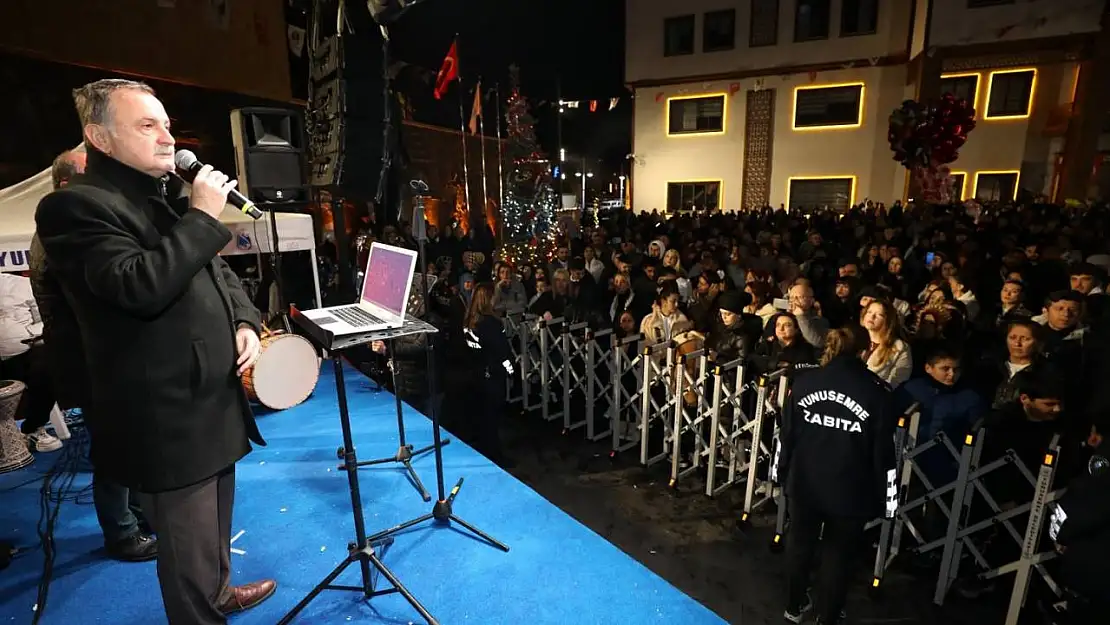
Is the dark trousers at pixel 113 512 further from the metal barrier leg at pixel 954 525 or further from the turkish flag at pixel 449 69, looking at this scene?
the turkish flag at pixel 449 69

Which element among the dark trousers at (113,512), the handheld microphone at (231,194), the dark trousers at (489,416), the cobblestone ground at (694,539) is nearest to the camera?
the handheld microphone at (231,194)

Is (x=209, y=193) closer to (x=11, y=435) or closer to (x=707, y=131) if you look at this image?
(x=11, y=435)

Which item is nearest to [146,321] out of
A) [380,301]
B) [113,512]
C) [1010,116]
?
[380,301]

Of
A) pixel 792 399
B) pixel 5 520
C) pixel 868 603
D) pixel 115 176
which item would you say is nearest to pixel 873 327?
pixel 792 399

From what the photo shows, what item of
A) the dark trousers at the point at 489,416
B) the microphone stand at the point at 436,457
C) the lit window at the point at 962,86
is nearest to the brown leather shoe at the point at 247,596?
the microphone stand at the point at 436,457

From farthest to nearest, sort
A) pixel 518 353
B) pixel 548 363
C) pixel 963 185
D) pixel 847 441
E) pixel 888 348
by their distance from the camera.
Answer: pixel 963 185
pixel 518 353
pixel 548 363
pixel 888 348
pixel 847 441

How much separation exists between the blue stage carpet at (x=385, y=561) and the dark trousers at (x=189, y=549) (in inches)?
31.2

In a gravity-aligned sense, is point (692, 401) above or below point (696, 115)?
below

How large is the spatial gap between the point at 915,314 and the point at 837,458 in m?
3.57

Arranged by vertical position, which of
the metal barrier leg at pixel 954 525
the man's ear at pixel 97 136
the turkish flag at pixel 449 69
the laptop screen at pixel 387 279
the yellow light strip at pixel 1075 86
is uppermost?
the yellow light strip at pixel 1075 86

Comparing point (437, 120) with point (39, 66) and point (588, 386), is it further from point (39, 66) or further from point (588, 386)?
point (588, 386)

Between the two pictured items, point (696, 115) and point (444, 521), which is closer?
point (444, 521)

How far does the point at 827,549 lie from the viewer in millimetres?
3451

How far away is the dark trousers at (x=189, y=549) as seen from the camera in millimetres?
2107
